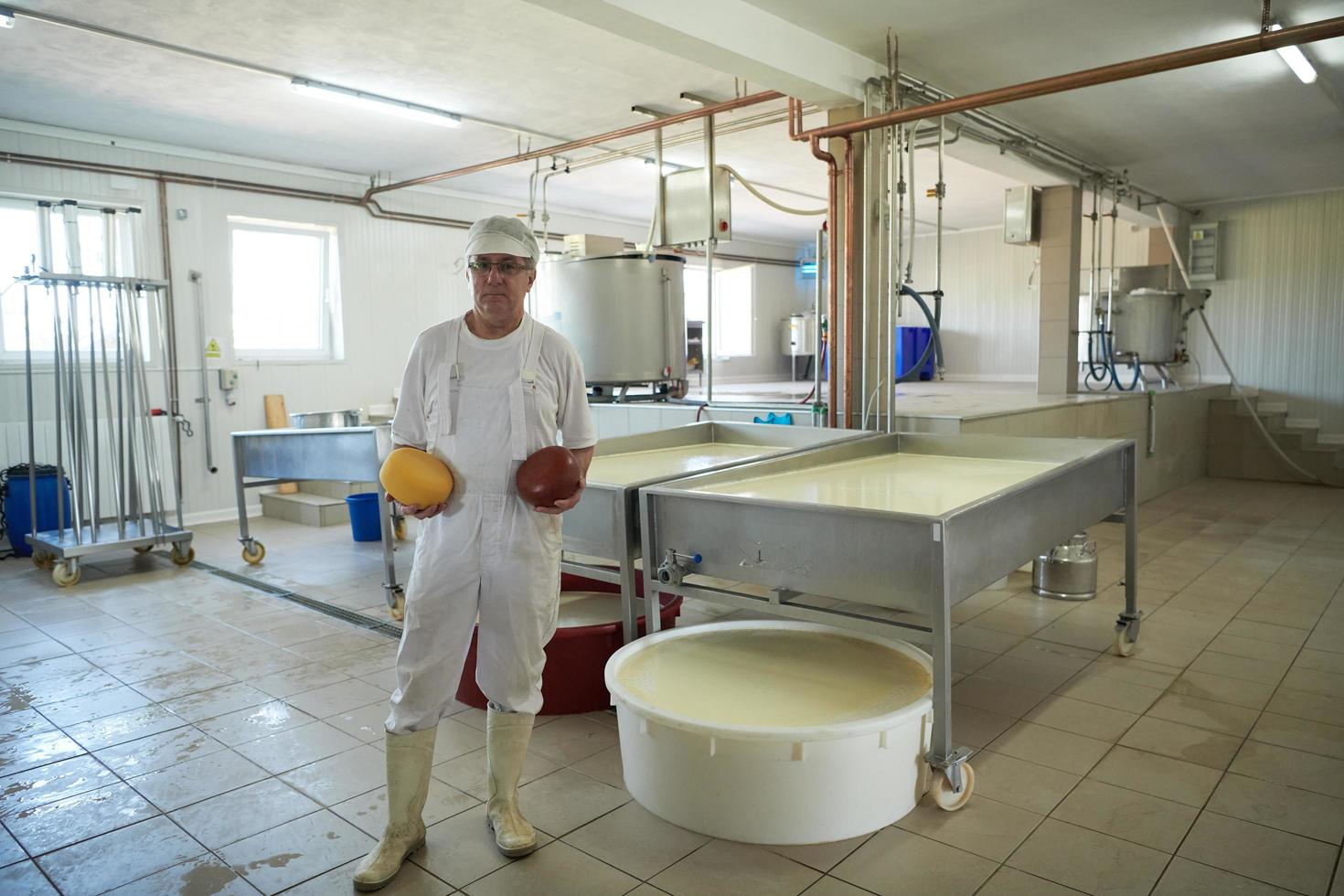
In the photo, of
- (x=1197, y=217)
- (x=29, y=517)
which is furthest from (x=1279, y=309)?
(x=29, y=517)

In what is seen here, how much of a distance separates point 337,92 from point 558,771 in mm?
4367

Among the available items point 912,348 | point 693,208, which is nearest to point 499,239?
point 693,208

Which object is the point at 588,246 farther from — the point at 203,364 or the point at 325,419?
the point at 203,364

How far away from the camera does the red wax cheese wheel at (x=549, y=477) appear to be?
189cm

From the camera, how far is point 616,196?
352 inches

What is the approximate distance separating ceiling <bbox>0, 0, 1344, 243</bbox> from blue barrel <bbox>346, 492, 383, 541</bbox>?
2489 millimetres

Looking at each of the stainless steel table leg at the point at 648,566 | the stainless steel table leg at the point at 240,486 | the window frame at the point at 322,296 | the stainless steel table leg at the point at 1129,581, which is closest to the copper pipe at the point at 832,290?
the stainless steel table leg at the point at 1129,581

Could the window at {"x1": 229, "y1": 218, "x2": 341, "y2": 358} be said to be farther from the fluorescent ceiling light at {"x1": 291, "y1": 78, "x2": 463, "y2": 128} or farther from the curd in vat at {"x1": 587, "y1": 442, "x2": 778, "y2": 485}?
the curd in vat at {"x1": 587, "y1": 442, "x2": 778, "y2": 485}

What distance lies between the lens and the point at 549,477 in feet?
6.18

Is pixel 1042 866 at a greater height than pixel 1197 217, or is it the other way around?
pixel 1197 217

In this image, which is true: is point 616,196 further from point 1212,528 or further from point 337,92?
point 1212,528

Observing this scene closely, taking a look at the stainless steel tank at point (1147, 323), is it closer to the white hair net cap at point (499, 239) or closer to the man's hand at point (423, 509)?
the white hair net cap at point (499, 239)

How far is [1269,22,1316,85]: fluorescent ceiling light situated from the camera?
4582 millimetres

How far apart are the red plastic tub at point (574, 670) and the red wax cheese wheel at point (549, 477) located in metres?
0.92
